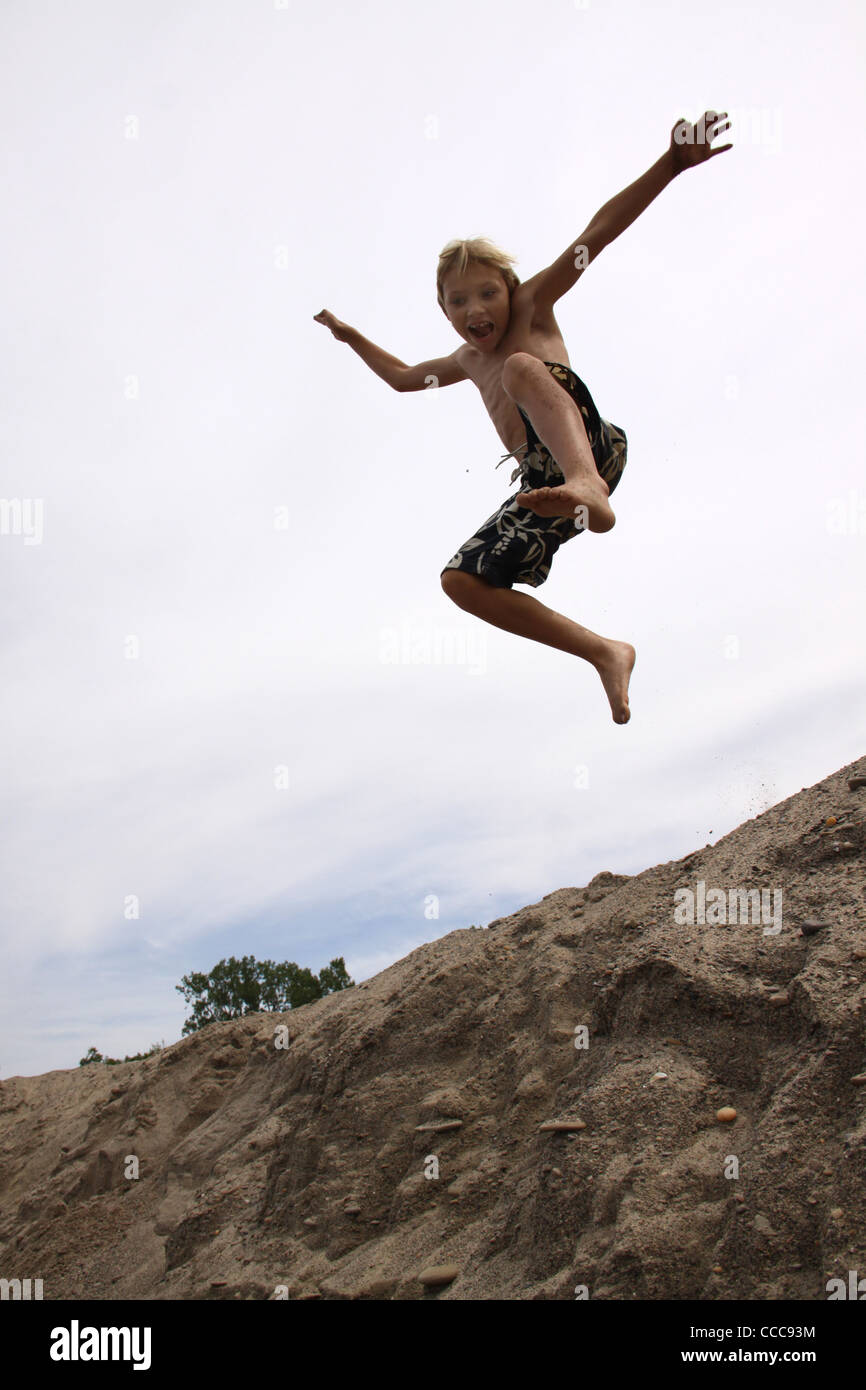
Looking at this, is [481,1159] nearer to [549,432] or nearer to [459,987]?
[459,987]

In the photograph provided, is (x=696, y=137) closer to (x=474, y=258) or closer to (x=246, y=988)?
(x=474, y=258)

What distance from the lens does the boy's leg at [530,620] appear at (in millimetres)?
4387

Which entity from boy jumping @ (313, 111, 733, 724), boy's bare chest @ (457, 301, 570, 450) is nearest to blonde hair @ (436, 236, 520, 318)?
boy jumping @ (313, 111, 733, 724)

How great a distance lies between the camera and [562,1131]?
12.6 feet

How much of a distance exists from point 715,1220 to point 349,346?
452 cm

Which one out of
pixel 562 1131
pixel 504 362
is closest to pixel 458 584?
pixel 504 362

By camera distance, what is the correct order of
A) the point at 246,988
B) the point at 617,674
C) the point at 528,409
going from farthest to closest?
the point at 246,988 → the point at 617,674 → the point at 528,409

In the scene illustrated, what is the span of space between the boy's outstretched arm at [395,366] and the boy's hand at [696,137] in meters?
1.43

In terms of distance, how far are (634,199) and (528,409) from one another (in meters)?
0.91

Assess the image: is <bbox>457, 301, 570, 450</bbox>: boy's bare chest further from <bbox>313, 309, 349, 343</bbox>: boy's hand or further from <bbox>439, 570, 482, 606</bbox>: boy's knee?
<bbox>313, 309, 349, 343</bbox>: boy's hand

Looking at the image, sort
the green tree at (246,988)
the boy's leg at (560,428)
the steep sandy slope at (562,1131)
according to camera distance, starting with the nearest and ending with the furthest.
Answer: the steep sandy slope at (562,1131)
the boy's leg at (560,428)
the green tree at (246,988)

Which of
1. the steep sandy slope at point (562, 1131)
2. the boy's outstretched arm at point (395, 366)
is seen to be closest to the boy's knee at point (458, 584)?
the boy's outstretched arm at point (395, 366)

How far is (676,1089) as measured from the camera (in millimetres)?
3676

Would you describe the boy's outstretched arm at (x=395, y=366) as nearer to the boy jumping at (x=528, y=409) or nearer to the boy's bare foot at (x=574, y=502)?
the boy jumping at (x=528, y=409)
